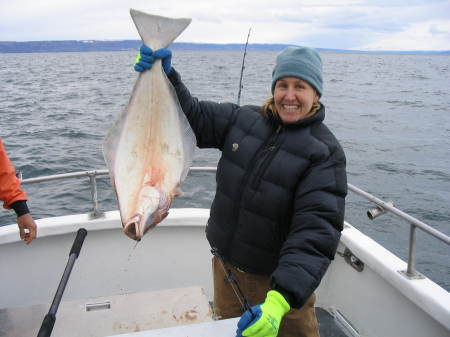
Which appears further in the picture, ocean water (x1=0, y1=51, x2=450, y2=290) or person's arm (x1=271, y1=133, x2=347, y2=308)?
ocean water (x1=0, y1=51, x2=450, y2=290)

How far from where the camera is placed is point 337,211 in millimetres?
1921

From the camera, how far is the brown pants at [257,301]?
2.33 meters

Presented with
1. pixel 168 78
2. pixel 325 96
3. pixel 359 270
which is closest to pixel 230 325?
pixel 168 78

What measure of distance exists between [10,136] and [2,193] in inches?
406

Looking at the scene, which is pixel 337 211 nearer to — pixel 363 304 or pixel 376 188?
pixel 363 304

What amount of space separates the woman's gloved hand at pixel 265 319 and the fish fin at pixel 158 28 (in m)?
1.26

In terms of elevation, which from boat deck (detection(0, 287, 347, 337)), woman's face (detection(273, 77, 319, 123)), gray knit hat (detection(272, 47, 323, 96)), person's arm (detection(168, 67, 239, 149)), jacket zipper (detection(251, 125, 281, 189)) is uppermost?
gray knit hat (detection(272, 47, 323, 96))

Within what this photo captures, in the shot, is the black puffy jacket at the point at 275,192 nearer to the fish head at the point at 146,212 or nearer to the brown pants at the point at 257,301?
the brown pants at the point at 257,301

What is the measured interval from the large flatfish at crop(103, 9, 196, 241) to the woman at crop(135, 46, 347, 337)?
0.30 ft

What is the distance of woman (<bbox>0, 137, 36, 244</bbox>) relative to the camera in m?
2.72

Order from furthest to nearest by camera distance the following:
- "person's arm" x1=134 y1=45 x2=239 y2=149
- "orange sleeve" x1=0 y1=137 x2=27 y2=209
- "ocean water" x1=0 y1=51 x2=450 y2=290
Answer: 1. "ocean water" x1=0 y1=51 x2=450 y2=290
2. "orange sleeve" x1=0 y1=137 x2=27 y2=209
3. "person's arm" x1=134 y1=45 x2=239 y2=149

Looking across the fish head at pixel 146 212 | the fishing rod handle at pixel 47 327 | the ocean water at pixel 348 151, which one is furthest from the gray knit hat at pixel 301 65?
the ocean water at pixel 348 151

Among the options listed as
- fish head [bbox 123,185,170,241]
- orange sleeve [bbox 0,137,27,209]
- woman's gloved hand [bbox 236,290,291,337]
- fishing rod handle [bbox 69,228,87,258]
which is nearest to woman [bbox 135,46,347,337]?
woman's gloved hand [bbox 236,290,291,337]

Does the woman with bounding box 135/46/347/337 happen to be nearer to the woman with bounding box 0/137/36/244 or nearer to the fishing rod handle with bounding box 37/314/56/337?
the fishing rod handle with bounding box 37/314/56/337
